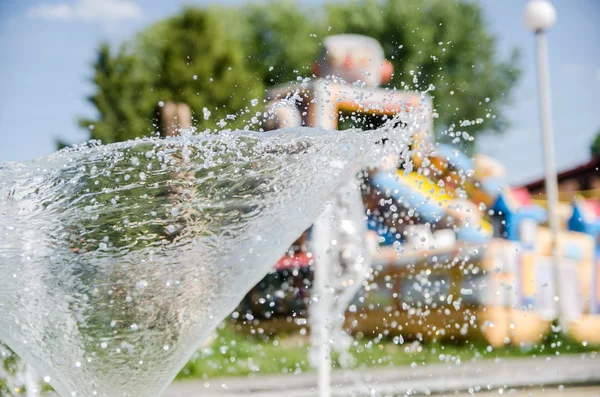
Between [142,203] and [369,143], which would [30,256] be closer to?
[142,203]

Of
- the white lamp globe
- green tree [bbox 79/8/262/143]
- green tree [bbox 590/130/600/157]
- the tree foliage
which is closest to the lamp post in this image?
the white lamp globe

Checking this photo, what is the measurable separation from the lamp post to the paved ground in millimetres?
2125

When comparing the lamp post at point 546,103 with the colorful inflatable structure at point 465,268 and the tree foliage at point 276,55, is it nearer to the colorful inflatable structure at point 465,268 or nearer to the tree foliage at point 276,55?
the colorful inflatable structure at point 465,268

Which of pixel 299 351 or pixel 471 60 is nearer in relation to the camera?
pixel 299 351

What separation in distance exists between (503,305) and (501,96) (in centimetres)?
1868

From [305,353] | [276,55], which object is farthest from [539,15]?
[276,55]

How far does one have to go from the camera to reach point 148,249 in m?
Answer: 2.46

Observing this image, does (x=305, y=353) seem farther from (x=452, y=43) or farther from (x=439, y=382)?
(x=452, y=43)

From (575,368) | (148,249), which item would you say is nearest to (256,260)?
(148,249)

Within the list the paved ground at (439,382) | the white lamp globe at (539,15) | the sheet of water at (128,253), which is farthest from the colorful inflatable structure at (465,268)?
the sheet of water at (128,253)

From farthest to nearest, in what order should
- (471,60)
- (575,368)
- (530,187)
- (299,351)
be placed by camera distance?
1. (471,60)
2. (530,187)
3. (299,351)
4. (575,368)

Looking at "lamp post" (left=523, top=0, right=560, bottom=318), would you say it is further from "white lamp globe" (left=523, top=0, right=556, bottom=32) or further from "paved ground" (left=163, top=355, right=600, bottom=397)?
"paved ground" (left=163, top=355, right=600, bottom=397)

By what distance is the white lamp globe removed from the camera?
29.2 ft

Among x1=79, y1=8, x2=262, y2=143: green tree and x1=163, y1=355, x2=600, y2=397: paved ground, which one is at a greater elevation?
x1=79, y1=8, x2=262, y2=143: green tree
